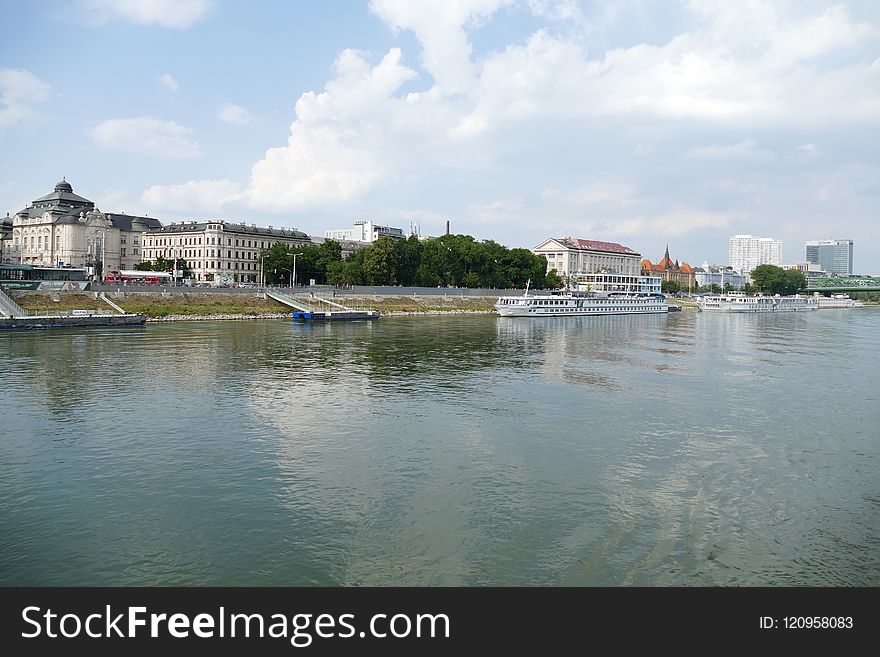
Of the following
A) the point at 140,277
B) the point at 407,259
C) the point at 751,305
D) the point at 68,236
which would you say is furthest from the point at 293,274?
the point at 751,305

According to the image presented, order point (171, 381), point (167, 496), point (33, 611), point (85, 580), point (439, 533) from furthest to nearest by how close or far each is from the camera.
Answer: point (171, 381), point (167, 496), point (439, 533), point (85, 580), point (33, 611)

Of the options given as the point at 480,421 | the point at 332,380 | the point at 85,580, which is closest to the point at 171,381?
the point at 332,380

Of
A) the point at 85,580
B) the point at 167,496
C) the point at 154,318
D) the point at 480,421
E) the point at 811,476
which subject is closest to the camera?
the point at 85,580

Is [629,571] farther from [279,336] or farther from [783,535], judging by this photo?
[279,336]

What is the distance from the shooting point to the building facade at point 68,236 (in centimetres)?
13800

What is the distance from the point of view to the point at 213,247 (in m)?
151

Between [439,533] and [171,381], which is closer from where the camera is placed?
[439,533]

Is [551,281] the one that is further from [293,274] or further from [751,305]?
[293,274]

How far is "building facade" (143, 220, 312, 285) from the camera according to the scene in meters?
151

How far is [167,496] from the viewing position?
19406 mm

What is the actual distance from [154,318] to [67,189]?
84269mm

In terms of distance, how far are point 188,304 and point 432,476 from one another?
82.0 m

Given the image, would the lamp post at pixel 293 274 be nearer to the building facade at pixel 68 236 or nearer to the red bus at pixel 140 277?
the red bus at pixel 140 277

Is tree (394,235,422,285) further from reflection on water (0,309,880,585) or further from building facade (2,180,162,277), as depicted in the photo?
reflection on water (0,309,880,585)
